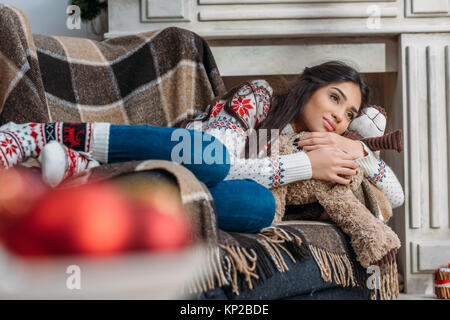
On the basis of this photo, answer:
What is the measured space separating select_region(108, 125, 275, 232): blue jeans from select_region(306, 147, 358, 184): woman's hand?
10.6 inches

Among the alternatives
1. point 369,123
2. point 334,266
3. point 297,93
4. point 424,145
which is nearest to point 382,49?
point 424,145

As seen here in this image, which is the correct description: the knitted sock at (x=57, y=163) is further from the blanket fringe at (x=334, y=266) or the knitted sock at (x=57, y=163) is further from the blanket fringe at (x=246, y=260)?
the blanket fringe at (x=334, y=266)

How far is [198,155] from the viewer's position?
2.87 feet

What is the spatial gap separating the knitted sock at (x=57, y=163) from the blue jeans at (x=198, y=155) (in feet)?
0.26

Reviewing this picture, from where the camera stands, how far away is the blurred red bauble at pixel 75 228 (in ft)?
2.22

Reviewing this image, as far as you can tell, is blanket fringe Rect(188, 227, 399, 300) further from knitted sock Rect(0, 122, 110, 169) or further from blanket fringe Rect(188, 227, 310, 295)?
knitted sock Rect(0, 122, 110, 169)

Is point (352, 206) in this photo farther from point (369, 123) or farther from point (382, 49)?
point (382, 49)

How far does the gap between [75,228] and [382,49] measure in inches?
63.9

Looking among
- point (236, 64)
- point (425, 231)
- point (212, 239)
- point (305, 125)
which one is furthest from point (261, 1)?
point (212, 239)

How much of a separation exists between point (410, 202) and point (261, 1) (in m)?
0.97

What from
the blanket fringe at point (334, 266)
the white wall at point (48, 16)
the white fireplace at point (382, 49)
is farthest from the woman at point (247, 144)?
the white wall at point (48, 16)

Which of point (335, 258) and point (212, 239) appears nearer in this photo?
point (212, 239)

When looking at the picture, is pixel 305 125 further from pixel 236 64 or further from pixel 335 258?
pixel 236 64

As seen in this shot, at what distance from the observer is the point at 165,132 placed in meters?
0.89
